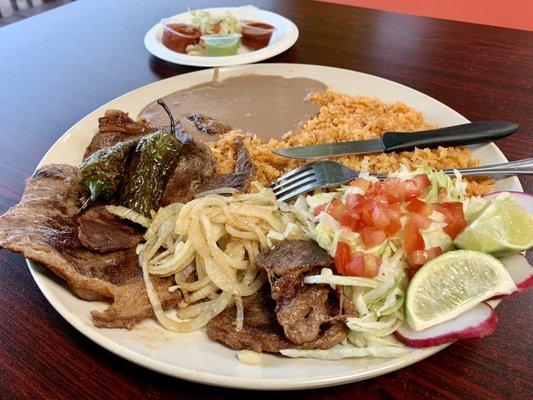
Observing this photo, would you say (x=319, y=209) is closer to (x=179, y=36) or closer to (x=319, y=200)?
(x=319, y=200)

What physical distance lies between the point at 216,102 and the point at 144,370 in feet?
4.71

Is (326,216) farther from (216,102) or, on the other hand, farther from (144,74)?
(144,74)

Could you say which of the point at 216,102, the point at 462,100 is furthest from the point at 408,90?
the point at 216,102

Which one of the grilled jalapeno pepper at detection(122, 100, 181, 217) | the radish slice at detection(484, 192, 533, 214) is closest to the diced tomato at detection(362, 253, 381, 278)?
the radish slice at detection(484, 192, 533, 214)

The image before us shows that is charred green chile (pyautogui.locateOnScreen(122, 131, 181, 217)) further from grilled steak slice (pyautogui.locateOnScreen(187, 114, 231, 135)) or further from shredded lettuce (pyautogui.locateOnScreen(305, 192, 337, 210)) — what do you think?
shredded lettuce (pyautogui.locateOnScreen(305, 192, 337, 210))

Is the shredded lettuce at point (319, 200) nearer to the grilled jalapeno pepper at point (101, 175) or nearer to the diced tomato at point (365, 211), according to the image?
the diced tomato at point (365, 211)

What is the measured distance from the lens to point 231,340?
4.20ft

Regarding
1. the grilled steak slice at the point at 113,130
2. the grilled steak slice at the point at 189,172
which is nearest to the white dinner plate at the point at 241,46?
the grilled steak slice at the point at 113,130

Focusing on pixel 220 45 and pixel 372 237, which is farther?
pixel 220 45

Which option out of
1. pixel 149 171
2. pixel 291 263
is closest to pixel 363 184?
pixel 291 263

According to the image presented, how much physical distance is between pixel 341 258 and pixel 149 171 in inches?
32.6

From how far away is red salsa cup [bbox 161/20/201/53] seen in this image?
305 cm

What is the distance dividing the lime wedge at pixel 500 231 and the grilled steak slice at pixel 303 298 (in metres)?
0.40

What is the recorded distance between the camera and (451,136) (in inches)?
73.9
